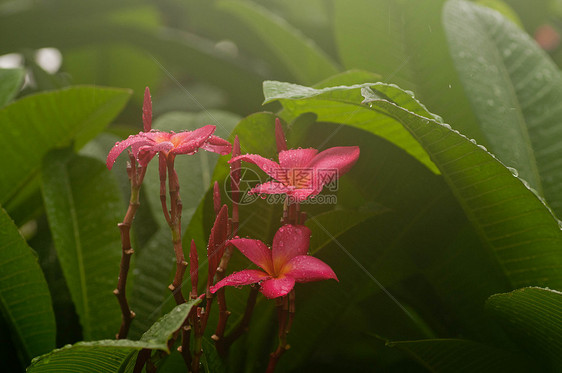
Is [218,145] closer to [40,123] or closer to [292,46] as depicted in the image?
[40,123]

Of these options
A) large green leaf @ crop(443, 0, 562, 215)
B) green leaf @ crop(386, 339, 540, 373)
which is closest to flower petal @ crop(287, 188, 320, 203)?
green leaf @ crop(386, 339, 540, 373)

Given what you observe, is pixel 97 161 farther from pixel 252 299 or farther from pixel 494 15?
pixel 494 15

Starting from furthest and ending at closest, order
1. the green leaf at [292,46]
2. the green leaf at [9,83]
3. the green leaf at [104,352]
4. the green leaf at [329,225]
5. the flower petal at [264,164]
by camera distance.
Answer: the green leaf at [292,46] → the green leaf at [9,83] → the green leaf at [329,225] → the flower petal at [264,164] → the green leaf at [104,352]

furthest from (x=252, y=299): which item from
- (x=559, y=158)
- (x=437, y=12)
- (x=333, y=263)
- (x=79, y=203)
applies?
(x=437, y=12)

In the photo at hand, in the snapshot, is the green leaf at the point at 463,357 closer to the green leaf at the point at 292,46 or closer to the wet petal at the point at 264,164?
the wet petal at the point at 264,164

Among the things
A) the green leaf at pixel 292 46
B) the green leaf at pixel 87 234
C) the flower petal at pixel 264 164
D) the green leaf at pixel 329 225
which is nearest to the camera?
the flower petal at pixel 264 164

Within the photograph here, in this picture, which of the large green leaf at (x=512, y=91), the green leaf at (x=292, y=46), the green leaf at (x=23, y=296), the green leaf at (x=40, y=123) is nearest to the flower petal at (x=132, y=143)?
the green leaf at (x=23, y=296)

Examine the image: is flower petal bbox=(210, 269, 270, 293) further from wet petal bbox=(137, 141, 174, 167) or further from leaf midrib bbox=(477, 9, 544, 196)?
leaf midrib bbox=(477, 9, 544, 196)
